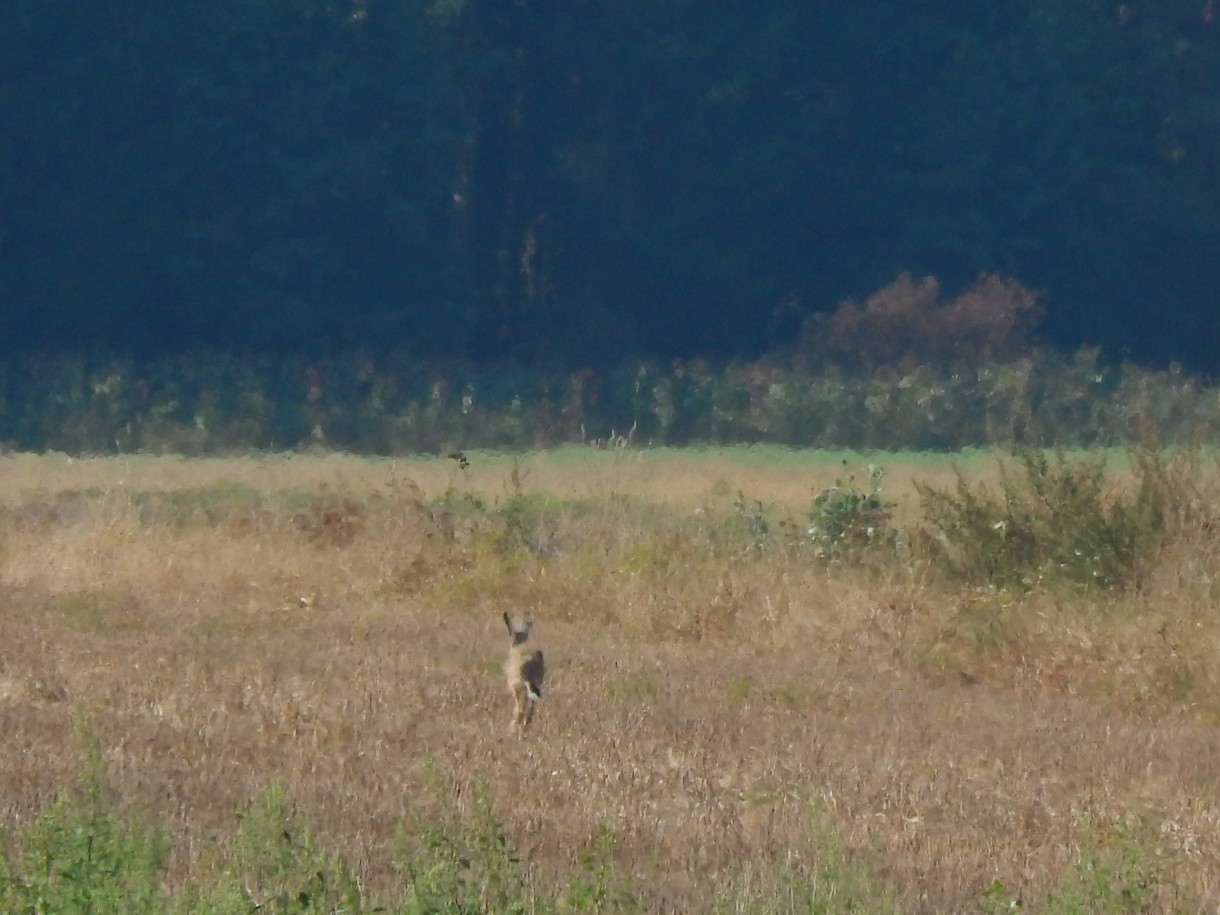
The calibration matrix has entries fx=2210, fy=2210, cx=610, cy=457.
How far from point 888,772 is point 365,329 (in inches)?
1400

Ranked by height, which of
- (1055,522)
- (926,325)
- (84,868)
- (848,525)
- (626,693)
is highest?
(926,325)

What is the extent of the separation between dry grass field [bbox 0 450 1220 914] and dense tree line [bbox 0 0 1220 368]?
896 inches

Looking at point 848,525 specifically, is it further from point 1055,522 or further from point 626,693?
point 626,693

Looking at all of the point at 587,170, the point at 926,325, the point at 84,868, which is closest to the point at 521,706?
the point at 84,868

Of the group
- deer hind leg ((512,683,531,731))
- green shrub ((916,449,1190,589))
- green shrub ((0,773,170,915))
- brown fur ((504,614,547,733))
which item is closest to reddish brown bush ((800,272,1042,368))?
green shrub ((916,449,1190,589))

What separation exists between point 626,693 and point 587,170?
34929mm

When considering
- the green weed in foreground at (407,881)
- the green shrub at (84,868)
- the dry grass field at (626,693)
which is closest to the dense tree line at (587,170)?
the dry grass field at (626,693)

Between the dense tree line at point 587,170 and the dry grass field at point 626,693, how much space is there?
22.8m

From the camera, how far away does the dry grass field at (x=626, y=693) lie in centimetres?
730

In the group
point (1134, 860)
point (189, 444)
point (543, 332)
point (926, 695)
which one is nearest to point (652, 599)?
point (926, 695)

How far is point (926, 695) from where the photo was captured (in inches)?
476

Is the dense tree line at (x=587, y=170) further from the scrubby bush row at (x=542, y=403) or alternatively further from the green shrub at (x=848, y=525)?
the green shrub at (x=848, y=525)

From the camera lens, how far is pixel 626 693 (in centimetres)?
1141

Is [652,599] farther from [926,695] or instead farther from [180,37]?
[180,37]
